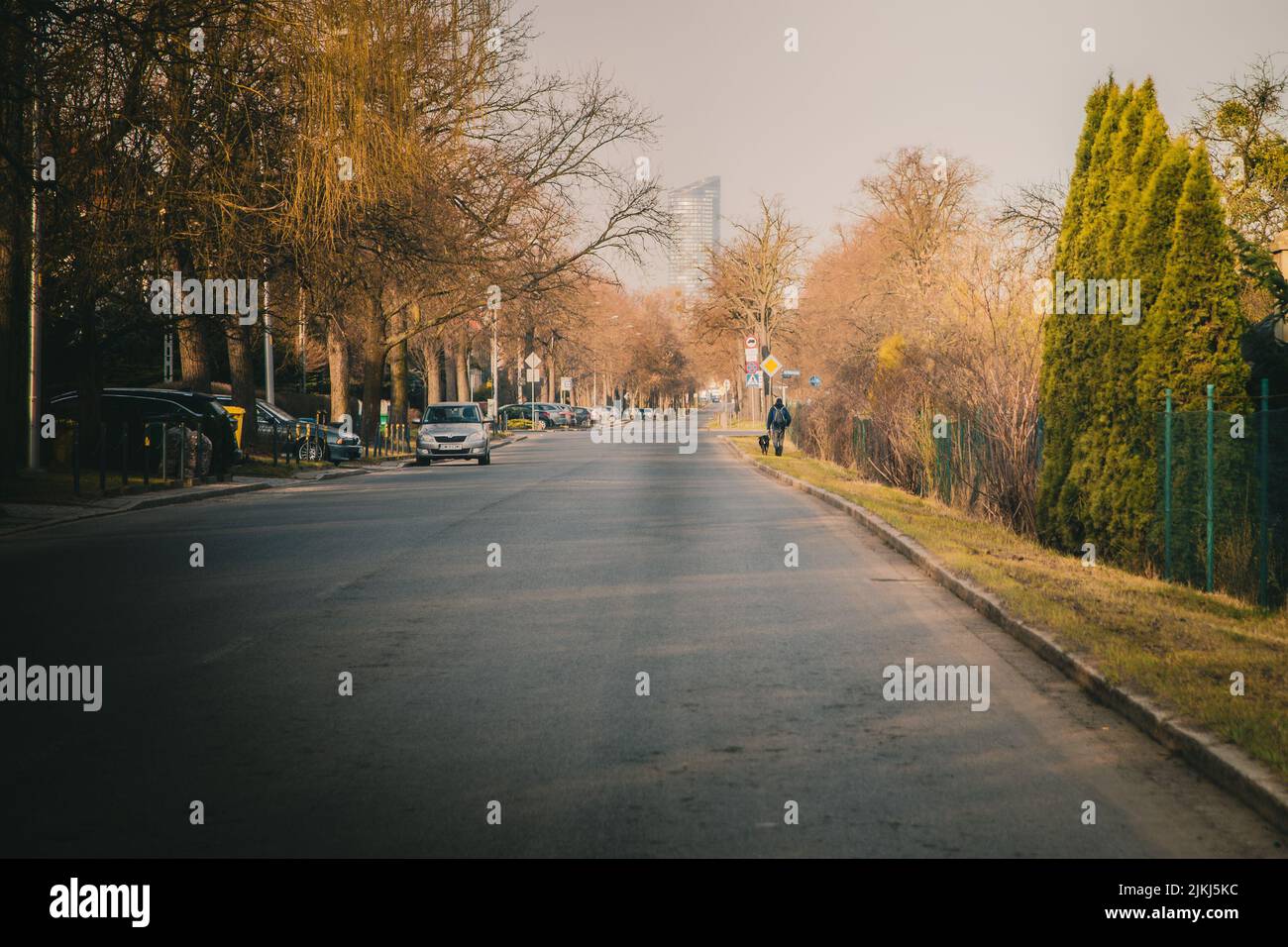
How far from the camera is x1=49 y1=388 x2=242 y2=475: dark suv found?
90.5 feet

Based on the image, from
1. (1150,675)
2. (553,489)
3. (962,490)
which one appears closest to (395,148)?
(553,489)

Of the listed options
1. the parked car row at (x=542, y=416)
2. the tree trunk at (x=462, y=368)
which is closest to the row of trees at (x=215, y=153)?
the tree trunk at (x=462, y=368)

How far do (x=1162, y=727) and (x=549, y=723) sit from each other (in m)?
3.15

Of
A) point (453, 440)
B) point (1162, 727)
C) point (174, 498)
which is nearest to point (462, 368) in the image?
point (453, 440)

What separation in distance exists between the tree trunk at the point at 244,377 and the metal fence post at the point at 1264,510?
78.0ft

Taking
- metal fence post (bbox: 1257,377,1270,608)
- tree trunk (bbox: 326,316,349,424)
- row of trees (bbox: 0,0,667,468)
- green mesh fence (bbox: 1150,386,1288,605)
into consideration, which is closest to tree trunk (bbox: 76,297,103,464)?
row of trees (bbox: 0,0,667,468)

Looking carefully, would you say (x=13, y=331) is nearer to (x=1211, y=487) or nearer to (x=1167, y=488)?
(x=1167, y=488)

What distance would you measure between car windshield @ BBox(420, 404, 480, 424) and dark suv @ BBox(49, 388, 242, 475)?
35.9 ft

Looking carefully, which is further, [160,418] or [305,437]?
[305,437]

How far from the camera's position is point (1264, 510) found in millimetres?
11086
